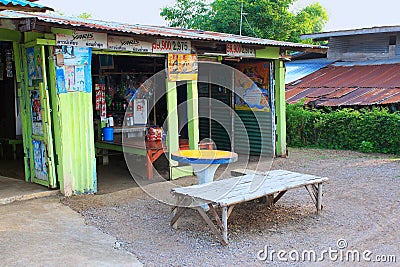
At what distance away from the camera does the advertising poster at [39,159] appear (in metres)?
7.16

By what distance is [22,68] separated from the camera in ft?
24.2

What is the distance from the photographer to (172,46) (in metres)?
8.05

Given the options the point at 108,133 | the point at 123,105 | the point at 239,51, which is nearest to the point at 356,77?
the point at 239,51

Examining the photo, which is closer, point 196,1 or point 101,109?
point 101,109

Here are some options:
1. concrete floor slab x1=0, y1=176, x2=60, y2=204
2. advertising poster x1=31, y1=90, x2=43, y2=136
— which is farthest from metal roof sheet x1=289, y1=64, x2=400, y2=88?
concrete floor slab x1=0, y1=176, x2=60, y2=204

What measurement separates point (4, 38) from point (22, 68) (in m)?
0.56

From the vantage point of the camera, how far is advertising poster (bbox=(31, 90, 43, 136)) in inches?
279

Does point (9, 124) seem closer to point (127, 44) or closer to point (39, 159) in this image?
point (39, 159)

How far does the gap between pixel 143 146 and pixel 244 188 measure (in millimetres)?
3185

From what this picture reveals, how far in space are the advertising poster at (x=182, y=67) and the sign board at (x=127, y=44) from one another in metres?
0.55

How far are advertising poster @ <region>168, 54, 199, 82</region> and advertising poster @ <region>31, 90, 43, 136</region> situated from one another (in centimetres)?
231

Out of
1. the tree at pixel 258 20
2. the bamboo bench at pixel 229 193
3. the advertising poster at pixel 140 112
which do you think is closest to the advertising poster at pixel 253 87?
the advertising poster at pixel 140 112

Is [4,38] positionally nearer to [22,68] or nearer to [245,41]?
[22,68]

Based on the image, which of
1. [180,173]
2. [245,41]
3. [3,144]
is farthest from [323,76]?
[3,144]
